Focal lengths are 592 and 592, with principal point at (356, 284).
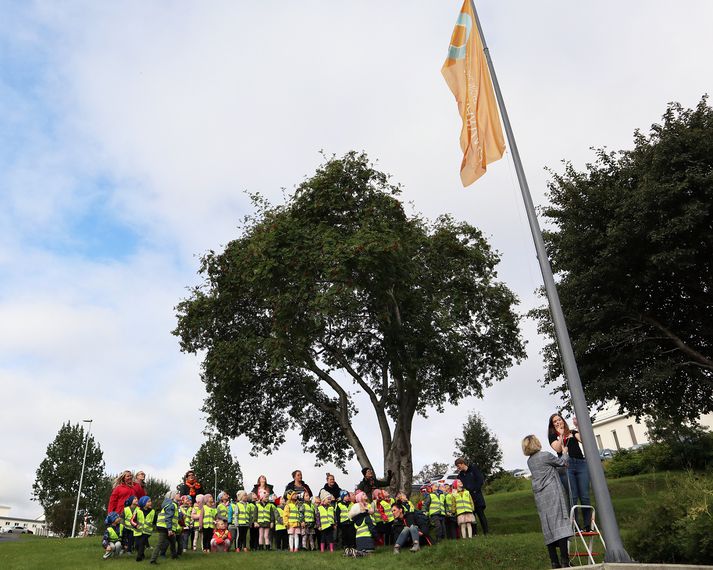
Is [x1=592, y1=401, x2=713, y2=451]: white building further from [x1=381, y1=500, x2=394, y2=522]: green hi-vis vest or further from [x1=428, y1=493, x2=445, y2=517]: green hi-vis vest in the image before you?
[x1=381, y1=500, x2=394, y2=522]: green hi-vis vest

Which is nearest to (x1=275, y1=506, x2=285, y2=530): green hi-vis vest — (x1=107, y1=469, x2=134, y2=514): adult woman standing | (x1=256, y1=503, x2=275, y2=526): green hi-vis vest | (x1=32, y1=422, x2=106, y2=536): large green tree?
(x1=256, y1=503, x2=275, y2=526): green hi-vis vest

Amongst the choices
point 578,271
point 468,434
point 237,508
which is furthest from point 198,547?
point 468,434

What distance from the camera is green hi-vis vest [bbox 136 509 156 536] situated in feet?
45.8

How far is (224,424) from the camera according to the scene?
1061 inches

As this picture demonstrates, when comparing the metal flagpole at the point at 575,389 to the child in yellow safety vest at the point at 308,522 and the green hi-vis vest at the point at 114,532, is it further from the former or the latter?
the green hi-vis vest at the point at 114,532

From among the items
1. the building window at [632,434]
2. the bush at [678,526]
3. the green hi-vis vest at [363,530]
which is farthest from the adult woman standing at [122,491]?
the building window at [632,434]

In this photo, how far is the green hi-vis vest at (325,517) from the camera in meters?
16.1

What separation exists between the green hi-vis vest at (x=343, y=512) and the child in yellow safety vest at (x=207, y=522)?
3.89 m

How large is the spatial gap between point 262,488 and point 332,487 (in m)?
2.18

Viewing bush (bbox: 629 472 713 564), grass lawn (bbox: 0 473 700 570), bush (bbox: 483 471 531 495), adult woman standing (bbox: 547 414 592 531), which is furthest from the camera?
bush (bbox: 483 471 531 495)

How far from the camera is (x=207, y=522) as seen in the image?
54.7ft

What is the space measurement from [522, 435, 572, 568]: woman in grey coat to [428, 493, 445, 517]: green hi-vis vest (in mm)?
7001

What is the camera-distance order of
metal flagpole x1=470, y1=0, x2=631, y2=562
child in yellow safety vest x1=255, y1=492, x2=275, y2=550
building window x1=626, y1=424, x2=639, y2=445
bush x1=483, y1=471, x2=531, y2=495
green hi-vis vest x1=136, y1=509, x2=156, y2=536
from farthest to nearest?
building window x1=626, y1=424, x2=639, y2=445 < bush x1=483, y1=471, x2=531, y2=495 < child in yellow safety vest x1=255, y1=492, x2=275, y2=550 < green hi-vis vest x1=136, y1=509, x2=156, y2=536 < metal flagpole x1=470, y1=0, x2=631, y2=562

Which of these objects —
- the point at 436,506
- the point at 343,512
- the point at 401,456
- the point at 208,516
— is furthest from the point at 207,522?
the point at 401,456
